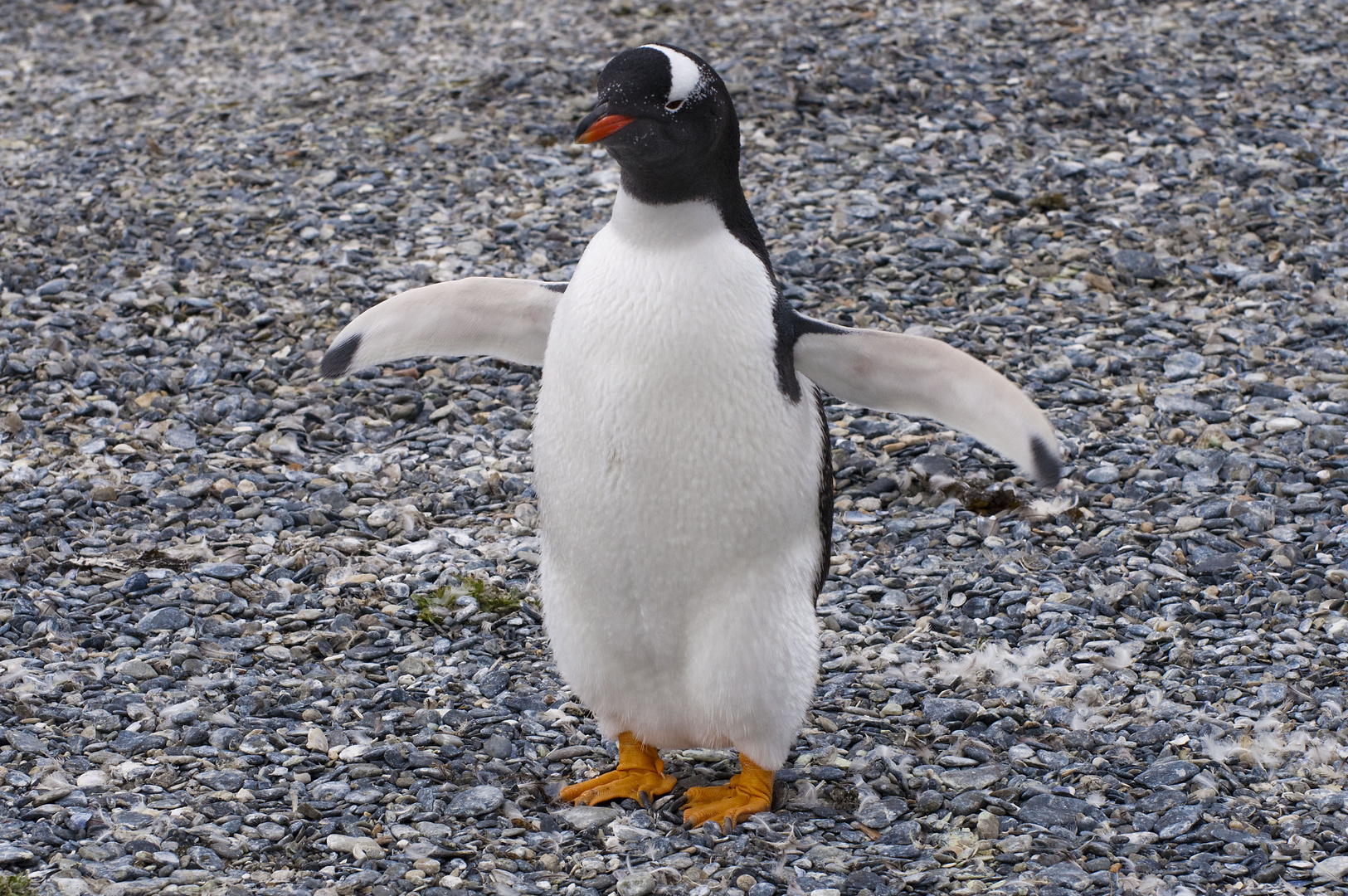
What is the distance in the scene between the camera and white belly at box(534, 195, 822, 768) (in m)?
3.34

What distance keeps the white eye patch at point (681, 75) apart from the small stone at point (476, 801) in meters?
1.70

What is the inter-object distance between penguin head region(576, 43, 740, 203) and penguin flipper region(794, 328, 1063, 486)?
1.59 ft

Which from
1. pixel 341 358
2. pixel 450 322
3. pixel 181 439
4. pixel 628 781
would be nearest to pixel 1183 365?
pixel 628 781

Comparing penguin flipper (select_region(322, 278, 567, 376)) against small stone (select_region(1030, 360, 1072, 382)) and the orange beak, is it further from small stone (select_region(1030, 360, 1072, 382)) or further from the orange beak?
small stone (select_region(1030, 360, 1072, 382))

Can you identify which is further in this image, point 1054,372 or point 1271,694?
point 1054,372

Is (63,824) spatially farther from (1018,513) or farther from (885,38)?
(885,38)

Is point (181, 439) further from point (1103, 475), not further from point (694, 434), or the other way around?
point (1103, 475)

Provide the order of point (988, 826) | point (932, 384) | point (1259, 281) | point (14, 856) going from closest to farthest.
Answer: point (14, 856) → point (932, 384) → point (988, 826) → point (1259, 281)

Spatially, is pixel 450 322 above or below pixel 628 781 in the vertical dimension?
above

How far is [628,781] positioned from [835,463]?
2.12 metres

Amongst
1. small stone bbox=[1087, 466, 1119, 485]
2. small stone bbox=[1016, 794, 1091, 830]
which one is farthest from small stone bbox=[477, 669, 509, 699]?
small stone bbox=[1087, 466, 1119, 485]

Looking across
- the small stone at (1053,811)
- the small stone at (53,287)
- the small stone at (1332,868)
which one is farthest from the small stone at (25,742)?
the small stone at (53,287)

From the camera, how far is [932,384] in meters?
3.47

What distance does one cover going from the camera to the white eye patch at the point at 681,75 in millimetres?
3176
